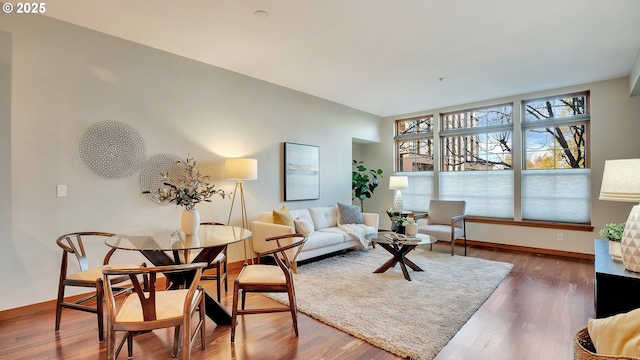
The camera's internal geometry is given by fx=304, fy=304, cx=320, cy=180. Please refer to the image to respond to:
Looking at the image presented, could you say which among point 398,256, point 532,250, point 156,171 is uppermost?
point 156,171

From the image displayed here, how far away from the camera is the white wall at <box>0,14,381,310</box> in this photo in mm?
2650

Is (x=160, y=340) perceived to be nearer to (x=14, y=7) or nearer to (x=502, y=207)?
(x=14, y=7)

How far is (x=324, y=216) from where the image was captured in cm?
506

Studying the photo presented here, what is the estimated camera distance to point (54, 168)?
9.27 feet

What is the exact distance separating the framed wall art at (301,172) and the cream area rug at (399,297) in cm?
120

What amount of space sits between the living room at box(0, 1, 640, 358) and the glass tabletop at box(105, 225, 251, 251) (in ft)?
2.95

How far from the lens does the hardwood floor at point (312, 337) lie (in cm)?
210

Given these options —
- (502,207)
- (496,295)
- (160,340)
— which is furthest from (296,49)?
(502,207)

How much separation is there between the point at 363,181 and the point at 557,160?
3382 millimetres

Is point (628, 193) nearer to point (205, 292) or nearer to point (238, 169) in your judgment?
point (205, 292)

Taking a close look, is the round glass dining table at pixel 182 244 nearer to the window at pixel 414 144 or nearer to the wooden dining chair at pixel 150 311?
the wooden dining chair at pixel 150 311

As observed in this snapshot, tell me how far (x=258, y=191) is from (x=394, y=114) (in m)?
3.81

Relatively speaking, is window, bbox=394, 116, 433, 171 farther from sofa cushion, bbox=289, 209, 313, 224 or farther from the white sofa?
sofa cushion, bbox=289, 209, 313, 224

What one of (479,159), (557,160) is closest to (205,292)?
(479,159)
